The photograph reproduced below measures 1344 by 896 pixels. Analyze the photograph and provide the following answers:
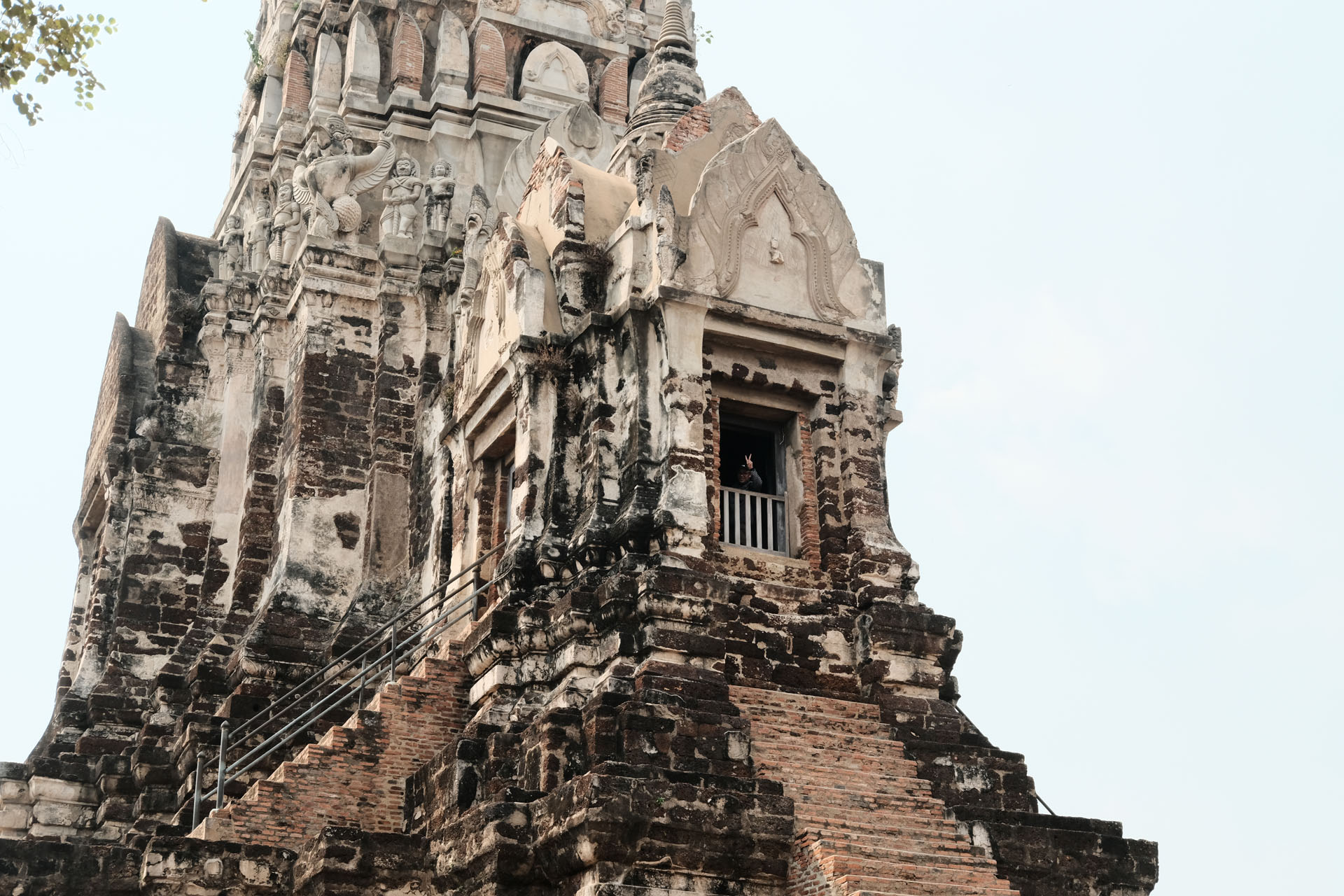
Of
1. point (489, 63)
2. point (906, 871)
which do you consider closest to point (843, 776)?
point (906, 871)

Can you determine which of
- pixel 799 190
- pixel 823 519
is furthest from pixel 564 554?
pixel 799 190

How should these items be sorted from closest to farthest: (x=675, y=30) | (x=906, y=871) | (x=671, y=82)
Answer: (x=906, y=871)
(x=671, y=82)
(x=675, y=30)

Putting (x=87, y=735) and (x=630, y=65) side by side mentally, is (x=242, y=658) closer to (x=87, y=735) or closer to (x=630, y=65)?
(x=87, y=735)

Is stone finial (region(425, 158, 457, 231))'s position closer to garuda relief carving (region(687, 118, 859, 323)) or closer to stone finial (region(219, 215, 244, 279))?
stone finial (region(219, 215, 244, 279))

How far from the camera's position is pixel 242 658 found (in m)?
17.2

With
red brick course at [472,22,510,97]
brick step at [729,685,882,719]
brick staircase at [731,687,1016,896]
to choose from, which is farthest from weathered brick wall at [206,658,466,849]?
red brick course at [472,22,510,97]

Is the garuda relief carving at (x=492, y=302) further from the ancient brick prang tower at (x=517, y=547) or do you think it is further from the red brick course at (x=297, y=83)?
the red brick course at (x=297, y=83)

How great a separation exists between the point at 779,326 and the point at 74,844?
262 inches

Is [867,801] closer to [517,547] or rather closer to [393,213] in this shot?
[517,547]

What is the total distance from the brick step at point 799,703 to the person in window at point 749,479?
6.68ft

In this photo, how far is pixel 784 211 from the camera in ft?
49.6

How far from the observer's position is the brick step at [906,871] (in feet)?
37.4

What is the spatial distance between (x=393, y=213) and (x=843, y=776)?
9.23m

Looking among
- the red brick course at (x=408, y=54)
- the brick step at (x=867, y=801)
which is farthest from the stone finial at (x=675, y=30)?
the brick step at (x=867, y=801)
